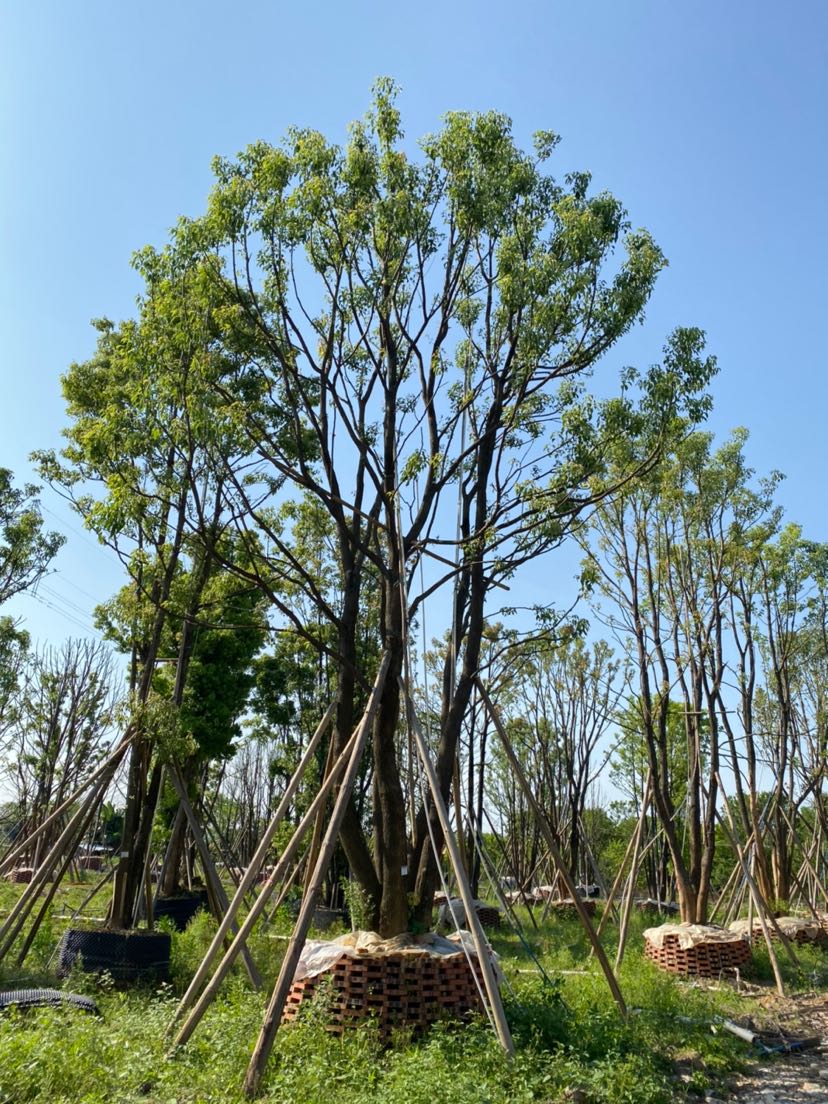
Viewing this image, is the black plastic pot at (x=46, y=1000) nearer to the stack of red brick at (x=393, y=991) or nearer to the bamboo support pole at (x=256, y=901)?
the bamboo support pole at (x=256, y=901)

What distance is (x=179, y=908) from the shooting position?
Result: 37.0 feet

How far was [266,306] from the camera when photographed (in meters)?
7.44

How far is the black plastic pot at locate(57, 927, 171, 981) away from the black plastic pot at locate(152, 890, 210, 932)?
3.94 m

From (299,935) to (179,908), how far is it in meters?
7.23

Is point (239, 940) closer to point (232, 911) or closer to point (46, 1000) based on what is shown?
point (232, 911)

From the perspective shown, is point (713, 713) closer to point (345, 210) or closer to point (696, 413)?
point (696, 413)

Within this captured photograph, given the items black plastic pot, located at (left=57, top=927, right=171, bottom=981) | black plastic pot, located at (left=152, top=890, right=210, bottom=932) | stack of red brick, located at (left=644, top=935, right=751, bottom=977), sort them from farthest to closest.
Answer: black plastic pot, located at (left=152, top=890, right=210, bottom=932) → stack of red brick, located at (left=644, top=935, right=751, bottom=977) → black plastic pot, located at (left=57, top=927, right=171, bottom=981)

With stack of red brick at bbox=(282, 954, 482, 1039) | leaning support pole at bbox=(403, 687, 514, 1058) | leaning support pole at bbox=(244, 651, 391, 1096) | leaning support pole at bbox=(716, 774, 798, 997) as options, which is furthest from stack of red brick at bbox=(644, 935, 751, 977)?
leaning support pole at bbox=(244, 651, 391, 1096)

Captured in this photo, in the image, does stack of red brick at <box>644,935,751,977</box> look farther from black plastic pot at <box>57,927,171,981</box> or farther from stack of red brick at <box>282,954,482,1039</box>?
black plastic pot at <box>57,927,171,981</box>

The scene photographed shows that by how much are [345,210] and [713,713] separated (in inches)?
316

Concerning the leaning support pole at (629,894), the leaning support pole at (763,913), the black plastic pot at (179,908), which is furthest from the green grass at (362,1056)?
the black plastic pot at (179,908)

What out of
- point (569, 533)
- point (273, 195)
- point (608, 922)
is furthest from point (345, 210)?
point (608, 922)

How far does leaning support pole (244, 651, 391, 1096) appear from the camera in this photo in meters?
4.47

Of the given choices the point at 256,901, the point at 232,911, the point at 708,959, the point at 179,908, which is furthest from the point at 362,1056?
the point at 179,908
